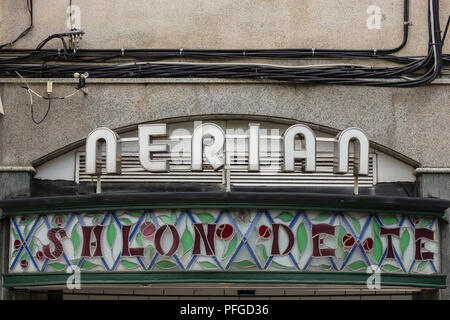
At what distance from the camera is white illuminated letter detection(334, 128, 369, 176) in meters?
14.0

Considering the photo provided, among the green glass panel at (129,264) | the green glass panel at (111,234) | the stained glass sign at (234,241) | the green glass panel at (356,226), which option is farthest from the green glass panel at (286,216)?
the green glass panel at (111,234)

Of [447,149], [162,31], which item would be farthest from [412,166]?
[162,31]

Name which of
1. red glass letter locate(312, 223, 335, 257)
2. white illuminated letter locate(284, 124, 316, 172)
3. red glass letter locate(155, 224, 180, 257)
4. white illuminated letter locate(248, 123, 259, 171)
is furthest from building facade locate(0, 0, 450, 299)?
red glass letter locate(155, 224, 180, 257)

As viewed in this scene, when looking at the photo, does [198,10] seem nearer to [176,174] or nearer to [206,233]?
[176,174]

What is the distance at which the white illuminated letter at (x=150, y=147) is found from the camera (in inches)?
550

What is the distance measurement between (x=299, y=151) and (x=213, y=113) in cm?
182

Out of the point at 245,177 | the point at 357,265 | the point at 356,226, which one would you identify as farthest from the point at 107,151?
the point at 357,265

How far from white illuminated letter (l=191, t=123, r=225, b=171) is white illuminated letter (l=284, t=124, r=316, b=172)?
0.93 meters

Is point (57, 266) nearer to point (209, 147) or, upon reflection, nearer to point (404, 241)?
point (209, 147)

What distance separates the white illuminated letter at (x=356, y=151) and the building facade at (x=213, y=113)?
21 mm

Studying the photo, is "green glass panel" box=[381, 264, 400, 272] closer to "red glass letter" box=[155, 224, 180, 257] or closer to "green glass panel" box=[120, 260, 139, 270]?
"red glass letter" box=[155, 224, 180, 257]

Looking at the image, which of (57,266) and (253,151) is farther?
(57,266)

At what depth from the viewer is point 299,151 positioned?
45.8 ft

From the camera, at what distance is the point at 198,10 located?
15.5m
